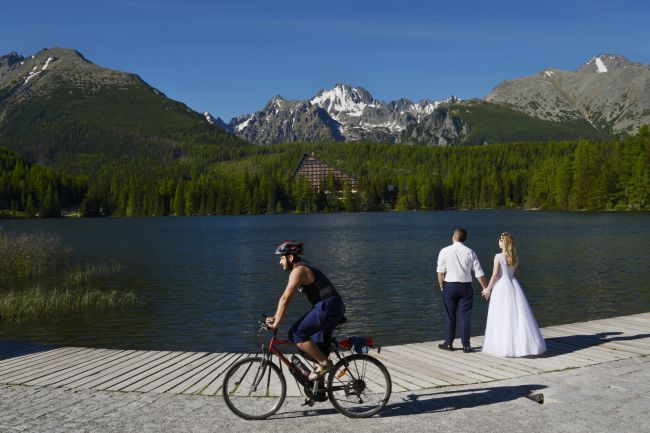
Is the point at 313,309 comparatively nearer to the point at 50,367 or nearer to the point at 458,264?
the point at 458,264

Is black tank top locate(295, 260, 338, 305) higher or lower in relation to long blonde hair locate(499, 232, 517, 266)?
lower

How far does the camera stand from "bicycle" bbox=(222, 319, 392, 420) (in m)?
10.1

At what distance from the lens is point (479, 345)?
16.0 metres

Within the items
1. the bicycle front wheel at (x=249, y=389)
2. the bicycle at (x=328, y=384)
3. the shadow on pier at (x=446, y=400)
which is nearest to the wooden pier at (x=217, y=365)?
the shadow on pier at (x=446, y=400)

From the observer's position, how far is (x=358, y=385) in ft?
33.4

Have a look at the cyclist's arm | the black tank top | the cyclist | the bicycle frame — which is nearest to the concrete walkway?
the bicycle frame

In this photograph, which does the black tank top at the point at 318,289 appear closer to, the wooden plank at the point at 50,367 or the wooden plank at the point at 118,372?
the wooden plank at the point at 118,372

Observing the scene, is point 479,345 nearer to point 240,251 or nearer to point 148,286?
point 148,286

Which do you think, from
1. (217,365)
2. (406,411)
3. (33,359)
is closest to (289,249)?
(406,411)

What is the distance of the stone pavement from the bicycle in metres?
0.23

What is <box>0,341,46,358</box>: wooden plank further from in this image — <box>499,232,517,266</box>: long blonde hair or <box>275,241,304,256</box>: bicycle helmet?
<box>499,232,517,266</box>: long blonde hair

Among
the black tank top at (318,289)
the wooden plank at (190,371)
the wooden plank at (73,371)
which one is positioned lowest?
the wooden plank at (73,371)

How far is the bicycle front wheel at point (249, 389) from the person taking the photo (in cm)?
1018

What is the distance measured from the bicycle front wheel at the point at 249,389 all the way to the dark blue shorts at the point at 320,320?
3.15ft
